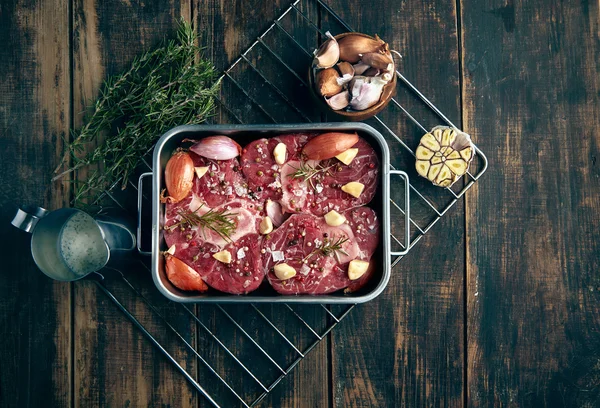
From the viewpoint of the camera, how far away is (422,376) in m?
2.15

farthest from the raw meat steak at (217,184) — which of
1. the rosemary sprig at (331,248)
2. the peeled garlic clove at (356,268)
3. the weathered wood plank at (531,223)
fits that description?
the weathered wood plank at (531,223)

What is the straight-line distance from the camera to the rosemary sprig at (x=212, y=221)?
1.89 meters

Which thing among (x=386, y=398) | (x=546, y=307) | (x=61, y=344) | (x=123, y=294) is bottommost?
(x=386, y=398)

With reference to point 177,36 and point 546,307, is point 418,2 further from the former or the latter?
point 546,307

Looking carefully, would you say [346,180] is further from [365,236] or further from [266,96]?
[266,96]

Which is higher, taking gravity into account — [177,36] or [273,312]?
[177,36]

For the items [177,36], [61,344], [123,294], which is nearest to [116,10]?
[177,36]

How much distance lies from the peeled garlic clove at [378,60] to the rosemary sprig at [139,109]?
2.01 feet

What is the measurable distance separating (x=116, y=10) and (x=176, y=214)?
0.97 m

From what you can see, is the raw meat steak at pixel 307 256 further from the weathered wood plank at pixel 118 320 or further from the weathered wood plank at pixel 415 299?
the weathered wood plank at pixel 118 320

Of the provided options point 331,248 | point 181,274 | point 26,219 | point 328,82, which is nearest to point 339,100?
point 328,82

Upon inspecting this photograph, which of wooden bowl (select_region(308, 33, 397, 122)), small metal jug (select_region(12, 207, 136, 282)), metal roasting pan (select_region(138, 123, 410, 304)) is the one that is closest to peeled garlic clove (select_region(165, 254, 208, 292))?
metal roasting pan (select_region(138, 123, 410, 304))

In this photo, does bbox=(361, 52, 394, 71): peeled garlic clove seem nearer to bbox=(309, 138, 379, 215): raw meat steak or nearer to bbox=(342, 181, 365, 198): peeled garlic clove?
bbox=(309, 138, 379, 215): raw meat steak

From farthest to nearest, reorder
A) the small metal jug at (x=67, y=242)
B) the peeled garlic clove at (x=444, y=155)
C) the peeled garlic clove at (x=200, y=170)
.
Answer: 1. the peeled garlic clove at (x=444, y=155)
2. the peeled garlic clove at (x=200, y=170)
3. the small metal jug at (x=67, y=242)
